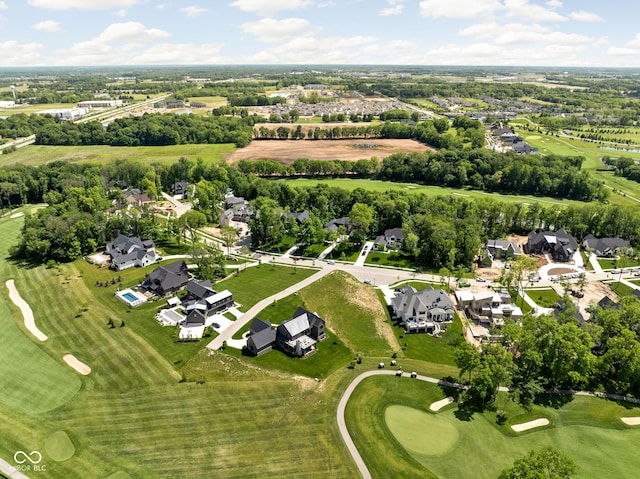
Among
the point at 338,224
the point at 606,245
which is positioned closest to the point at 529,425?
the point at 606,245

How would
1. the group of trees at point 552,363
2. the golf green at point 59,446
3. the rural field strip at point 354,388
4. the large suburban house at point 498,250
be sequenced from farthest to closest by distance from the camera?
the large suburban house at point 498,250, the group of trees at point 552,363, the golf green at point 59,446, the rural field strip at point 354,388

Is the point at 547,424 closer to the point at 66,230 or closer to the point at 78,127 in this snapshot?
the point at 66,230

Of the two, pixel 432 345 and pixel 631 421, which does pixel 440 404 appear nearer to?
pixel 432 345

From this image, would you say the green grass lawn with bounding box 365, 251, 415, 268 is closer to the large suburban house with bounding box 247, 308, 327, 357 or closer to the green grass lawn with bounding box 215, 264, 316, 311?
the green grass lawn with bounding box 215, 264, 316, 311

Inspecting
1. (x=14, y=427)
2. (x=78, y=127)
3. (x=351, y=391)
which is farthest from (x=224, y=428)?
(x=78, y=127)

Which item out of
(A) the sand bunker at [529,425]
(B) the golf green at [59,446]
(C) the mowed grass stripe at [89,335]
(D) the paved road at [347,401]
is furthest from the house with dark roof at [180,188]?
(A) the sand bunker at [529,425]

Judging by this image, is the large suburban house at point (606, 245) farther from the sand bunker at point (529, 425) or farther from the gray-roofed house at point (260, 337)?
the gray-roofed house at point (260, 337)
